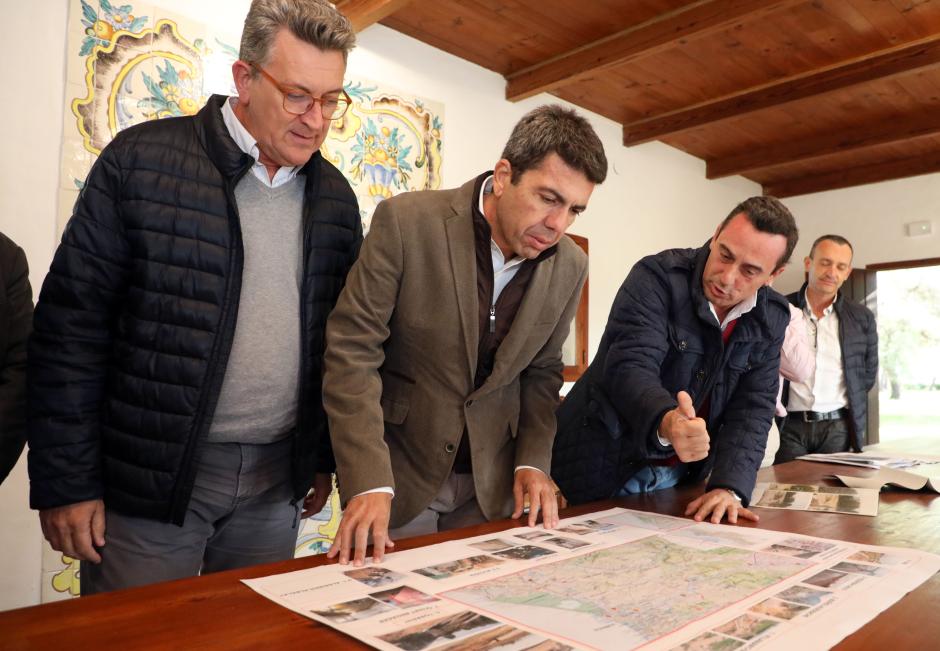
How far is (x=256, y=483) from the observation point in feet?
4.41

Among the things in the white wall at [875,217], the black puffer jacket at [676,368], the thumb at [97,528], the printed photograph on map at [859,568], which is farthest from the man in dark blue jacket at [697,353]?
the white wall at [875,217]

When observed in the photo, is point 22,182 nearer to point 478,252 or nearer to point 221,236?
point 221,236

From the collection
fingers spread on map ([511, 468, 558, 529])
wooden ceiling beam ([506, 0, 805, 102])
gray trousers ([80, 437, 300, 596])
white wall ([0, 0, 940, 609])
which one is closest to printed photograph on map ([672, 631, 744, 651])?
fingers spread on map ([511, 468, 558, 529])

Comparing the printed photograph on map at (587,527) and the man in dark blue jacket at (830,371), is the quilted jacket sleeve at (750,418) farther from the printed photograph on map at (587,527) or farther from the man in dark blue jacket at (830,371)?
the man in dark blue jacket at (830,371)

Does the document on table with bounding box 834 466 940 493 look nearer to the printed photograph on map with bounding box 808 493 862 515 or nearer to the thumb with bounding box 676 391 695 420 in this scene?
the printed photograph on map with bounding box 808 493 862 515

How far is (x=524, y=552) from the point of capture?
42.8 inches

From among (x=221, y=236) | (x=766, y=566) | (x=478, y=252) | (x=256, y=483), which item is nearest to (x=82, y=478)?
(x=256, y=483)

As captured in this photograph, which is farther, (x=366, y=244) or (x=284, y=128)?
(x=366, y=244)

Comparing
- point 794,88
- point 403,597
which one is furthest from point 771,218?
point 794,88

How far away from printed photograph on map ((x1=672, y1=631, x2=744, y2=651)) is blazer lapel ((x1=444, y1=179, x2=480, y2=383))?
0.72m

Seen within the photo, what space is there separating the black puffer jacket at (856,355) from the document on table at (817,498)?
2164 millimetres

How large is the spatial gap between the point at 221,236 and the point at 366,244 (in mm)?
273

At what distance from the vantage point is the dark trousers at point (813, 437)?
3788 millimetres

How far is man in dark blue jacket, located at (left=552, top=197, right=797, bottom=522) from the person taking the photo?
5.29ft
